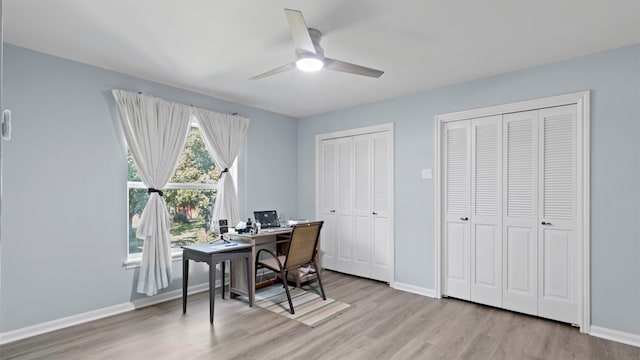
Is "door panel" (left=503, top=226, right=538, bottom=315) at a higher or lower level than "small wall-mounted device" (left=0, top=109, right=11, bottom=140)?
lower

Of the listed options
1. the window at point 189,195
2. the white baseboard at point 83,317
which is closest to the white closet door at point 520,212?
the window at point 189,195

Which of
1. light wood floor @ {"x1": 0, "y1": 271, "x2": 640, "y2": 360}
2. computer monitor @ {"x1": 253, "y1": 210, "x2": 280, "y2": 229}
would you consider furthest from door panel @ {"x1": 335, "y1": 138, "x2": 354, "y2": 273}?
light wood floor @ {"x1": 0, "y1": 271, "x2": 640, "y2": 360}

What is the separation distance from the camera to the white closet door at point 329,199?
5266 mm

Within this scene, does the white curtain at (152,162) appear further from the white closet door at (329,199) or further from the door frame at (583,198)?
the door frame at (583,198)

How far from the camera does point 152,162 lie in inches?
148

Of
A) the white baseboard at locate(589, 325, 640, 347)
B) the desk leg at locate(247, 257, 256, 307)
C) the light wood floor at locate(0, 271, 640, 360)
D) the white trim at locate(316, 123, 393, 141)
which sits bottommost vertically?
the light wood floor at locate(0, 271, 640, 360)

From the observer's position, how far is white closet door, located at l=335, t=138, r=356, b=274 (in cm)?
507

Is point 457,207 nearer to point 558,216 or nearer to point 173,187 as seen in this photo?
point 558,216

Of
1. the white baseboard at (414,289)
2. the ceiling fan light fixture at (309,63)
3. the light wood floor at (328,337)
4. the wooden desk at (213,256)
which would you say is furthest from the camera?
the white baseboard at (414,289)

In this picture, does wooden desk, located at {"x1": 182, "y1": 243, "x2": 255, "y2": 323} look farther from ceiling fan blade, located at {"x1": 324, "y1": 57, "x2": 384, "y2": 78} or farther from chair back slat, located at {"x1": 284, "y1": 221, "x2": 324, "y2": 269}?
ceiling fan blade, located at {"x1": 324, "y1": 57, "x2": 384, "y2": 78}

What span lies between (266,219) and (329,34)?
2.68 meters

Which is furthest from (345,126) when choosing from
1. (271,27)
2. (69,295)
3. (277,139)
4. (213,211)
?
(69,295)

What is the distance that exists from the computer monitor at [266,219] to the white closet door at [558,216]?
3.12 metres

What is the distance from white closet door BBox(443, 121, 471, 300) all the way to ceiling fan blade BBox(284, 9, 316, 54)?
229cm
